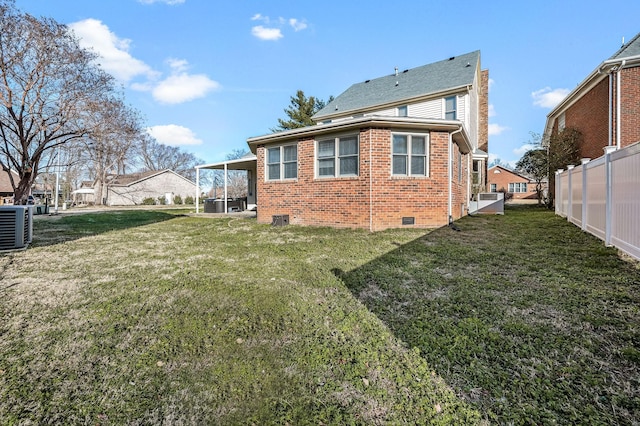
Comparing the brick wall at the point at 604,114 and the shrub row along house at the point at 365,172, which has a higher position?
the brick wall at the point at 604,114

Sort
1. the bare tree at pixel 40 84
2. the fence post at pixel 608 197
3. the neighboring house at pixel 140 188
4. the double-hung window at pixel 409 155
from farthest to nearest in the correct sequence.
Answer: the neighboring house at pixel 140 188
the bare tree at pixel 40 84
the double-hung window at pixel 409 155
the fence post at pixel 608 197

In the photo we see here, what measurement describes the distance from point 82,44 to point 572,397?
2056 cm

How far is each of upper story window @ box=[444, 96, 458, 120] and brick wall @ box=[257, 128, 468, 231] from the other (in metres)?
7.07

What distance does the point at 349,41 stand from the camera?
12.8m

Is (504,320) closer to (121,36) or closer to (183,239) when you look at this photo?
(183,239)

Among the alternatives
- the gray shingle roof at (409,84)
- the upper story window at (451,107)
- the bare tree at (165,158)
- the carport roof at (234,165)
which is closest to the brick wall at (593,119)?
the gray shingle roof at (409,84)

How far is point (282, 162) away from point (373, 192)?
355cm

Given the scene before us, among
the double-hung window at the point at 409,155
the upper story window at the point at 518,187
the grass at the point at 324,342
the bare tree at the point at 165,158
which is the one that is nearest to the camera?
the grass at the point at 324,342

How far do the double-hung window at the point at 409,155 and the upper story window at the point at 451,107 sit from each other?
766 cm

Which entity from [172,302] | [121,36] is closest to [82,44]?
[121,36]

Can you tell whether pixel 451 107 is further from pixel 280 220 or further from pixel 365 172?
pixel 280 220

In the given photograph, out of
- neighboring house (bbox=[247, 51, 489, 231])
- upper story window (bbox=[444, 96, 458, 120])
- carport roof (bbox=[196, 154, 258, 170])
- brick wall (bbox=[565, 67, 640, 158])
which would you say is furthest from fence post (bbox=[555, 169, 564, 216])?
carport roof (bbox=[196, 154, 258, 170])

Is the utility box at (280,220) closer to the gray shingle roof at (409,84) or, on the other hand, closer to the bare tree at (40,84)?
the gray shingle roof at (409,84)

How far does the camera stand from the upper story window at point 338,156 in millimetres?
8992
